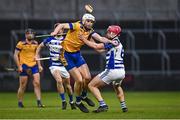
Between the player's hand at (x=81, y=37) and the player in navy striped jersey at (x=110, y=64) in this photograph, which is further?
the player's hand at (x=81, y=37)

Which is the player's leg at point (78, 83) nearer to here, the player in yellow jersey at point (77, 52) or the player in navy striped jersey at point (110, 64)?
the player in yellow jersey at point (77, 52)

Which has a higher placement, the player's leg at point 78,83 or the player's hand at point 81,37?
the player's hand at point 81,37

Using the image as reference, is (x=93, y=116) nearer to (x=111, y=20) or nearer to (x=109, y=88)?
(x=109, y=88)

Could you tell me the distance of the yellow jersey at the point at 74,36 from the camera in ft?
65.4

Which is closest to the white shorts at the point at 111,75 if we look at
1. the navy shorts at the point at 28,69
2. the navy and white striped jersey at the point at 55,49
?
the navy and white striped jersey at the point at 55,49

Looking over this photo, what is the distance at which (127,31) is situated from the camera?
37375mm

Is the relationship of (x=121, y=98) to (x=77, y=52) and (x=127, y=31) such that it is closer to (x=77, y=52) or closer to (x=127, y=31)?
(x=77, y=52)

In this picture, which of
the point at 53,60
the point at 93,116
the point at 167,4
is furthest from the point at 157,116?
the point at 167,4

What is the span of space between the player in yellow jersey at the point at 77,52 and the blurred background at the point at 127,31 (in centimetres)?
1505

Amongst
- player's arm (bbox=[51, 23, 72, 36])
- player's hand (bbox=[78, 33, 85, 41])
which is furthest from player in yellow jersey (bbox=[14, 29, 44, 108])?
player's hand (bbox=[78, 33, 85, 41])

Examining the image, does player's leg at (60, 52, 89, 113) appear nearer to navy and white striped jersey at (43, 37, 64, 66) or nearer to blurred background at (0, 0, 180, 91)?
navy and white striped jersey at (43, 37, 64, 66)

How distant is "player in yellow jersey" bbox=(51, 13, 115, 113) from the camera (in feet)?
65.0

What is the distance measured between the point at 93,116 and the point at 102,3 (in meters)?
24.1

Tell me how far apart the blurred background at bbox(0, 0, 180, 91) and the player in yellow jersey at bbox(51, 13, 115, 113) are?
49.4 feet
